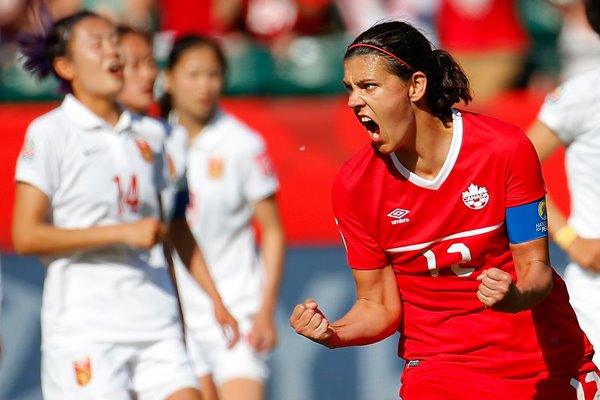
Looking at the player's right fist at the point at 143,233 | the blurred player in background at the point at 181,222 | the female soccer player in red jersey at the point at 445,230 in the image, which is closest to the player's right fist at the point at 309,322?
the female soccer player in red jersey at the point at 445,230

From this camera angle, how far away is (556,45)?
33.9ft

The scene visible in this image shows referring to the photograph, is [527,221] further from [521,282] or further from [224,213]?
[224,213]

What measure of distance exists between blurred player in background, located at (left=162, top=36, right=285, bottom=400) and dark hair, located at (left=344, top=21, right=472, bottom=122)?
2.83 meters

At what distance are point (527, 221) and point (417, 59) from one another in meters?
0.67

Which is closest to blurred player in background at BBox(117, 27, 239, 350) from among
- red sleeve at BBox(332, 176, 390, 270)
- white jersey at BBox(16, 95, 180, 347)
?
white jersey at BBox(16, 95, 180, 347)

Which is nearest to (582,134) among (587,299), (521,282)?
(587,299)

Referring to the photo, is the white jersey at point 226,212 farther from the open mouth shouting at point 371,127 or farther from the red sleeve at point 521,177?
the red sleeve at point 521,177

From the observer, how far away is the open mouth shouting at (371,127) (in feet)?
13.7

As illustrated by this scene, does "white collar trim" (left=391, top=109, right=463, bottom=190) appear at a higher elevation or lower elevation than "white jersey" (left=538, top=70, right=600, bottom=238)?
higher

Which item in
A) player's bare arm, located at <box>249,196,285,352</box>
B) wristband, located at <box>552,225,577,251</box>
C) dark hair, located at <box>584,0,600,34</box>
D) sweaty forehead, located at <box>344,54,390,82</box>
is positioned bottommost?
player's bare arm, located at <box>249,196,285,352</box>

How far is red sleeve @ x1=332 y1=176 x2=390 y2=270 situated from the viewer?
4.39 m

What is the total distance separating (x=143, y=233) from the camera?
5129 millimetres

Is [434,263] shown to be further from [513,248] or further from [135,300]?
[135,300]

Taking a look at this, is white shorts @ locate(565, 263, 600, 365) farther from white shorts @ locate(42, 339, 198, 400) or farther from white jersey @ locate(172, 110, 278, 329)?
white jersey @ locate(172, 110, 278, 329)
